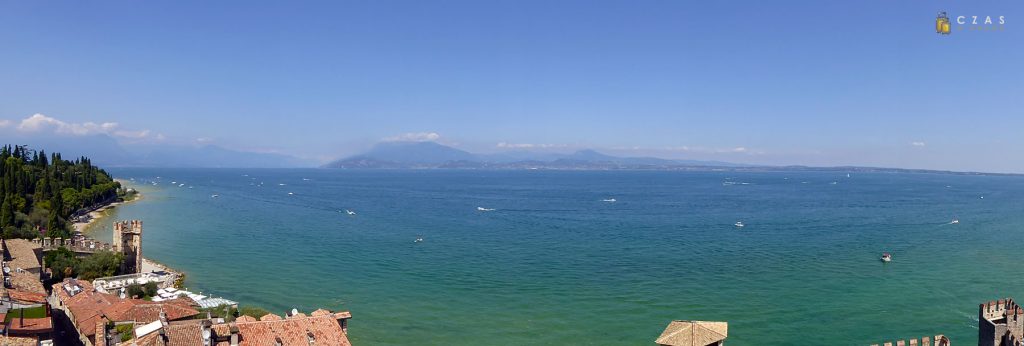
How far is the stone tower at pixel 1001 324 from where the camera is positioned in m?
21.9

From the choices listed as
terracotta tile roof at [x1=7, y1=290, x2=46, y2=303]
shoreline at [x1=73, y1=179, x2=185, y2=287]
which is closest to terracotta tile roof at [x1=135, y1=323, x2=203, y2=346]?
terracotta tile roof at [x1=7, y1=290, x2=46, y2=303]

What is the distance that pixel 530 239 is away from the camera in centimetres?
7525

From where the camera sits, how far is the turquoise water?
37969 mm

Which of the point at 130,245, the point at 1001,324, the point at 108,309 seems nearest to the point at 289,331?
the point at 108,309

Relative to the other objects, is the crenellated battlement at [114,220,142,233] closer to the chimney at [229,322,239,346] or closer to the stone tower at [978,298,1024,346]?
the chimney at [229,322,239,346]

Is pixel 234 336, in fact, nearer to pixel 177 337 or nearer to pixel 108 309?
pixel 177 337

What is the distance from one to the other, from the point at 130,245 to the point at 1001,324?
50.1m

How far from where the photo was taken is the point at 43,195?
7506cm

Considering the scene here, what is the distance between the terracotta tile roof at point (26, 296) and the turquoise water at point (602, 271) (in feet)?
45.6

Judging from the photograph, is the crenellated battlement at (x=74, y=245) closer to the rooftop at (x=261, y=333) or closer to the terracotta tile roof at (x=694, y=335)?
the rooftop at (x=261, y=333)

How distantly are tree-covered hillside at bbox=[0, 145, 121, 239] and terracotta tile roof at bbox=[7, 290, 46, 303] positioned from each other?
25.5 m

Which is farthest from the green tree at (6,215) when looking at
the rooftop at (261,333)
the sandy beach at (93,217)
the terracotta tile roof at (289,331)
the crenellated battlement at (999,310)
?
the crenellated battlement at (999,310)

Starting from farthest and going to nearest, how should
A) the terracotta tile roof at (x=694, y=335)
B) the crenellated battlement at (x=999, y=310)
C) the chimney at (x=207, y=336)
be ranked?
the crenellated battlement at (x=999, y=310)
the chimney at (x=207, y=336)
the terracotta tile roof at (x=694, y=335)

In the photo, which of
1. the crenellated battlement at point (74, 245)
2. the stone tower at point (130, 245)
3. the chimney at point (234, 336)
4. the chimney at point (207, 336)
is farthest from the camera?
the stone tower at point (130, 245)
